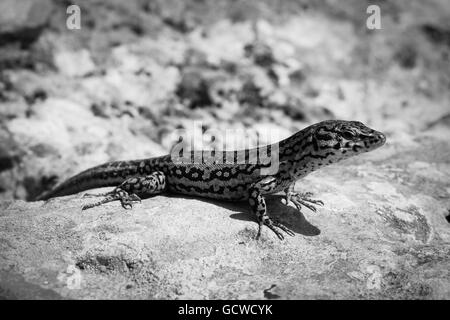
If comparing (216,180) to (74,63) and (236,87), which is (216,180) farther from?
(74,63)

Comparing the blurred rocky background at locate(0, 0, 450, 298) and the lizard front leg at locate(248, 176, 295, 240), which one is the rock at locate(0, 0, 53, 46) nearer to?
the blurred rocky background at locate(0, 0, 450, 298)

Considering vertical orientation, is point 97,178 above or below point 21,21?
below

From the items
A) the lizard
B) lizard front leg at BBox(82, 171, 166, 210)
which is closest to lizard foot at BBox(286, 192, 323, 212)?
the lizard

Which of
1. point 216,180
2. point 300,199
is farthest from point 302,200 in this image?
point 216,180

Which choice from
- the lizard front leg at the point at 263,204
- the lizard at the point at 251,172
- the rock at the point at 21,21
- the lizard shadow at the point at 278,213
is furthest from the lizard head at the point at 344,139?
the rock at the point at 21,21

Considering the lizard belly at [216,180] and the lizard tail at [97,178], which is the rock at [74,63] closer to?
the lizard tail at [97,178]
